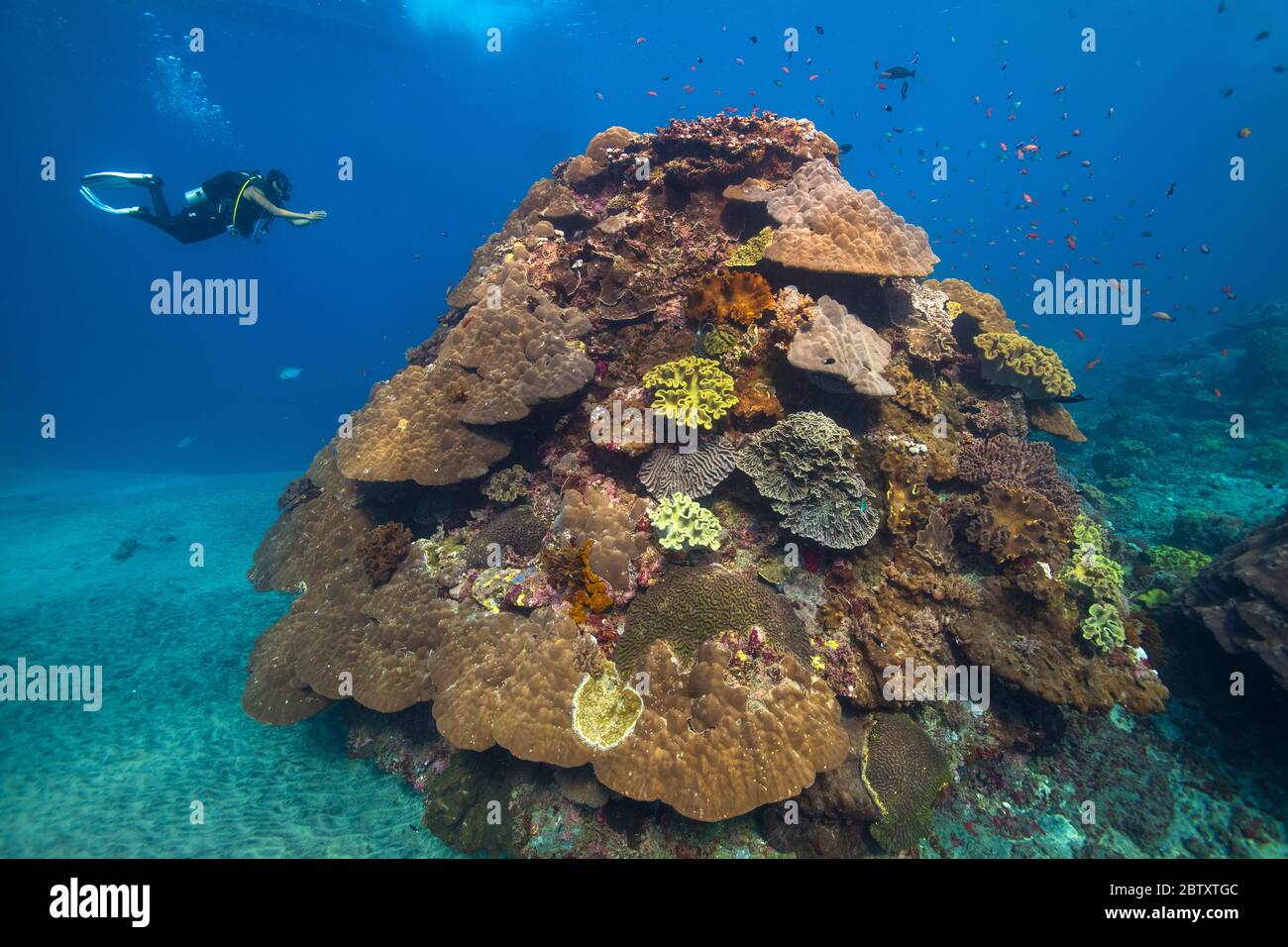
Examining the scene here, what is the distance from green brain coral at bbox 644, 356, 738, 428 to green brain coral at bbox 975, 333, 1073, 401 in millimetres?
5198

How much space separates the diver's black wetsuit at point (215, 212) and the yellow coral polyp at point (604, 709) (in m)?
15.1

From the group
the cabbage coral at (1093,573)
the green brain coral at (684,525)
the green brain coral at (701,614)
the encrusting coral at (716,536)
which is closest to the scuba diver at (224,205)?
the encrusting coral at (716,536)

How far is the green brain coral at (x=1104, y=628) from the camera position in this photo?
22.4 feet

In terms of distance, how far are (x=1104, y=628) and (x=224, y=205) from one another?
70.8 feet

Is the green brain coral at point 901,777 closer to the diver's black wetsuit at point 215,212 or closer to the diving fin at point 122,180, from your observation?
the diver's black wetsuit at point 215,212

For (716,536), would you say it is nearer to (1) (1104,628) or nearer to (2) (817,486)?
(2) (817,486)

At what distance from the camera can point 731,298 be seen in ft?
26.5

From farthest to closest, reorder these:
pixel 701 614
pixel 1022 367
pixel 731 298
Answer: pixel 1022 367
pixel 731 298
pixel 701 614

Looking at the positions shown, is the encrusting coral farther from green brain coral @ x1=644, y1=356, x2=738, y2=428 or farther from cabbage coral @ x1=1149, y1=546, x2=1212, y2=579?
cabbage coral @ x1=1149, y1=546, x2=1212, y2=579

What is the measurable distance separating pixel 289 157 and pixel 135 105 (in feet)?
130

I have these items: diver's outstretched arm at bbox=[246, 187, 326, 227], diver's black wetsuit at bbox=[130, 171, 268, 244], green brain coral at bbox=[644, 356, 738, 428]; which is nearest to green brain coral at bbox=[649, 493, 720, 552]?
green brain coral at bbox=[644, 356, 738, 428]

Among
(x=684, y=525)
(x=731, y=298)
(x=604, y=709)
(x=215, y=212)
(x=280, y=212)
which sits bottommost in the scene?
(x=604, y=709)

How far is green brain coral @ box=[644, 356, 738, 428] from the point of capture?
7.15 m

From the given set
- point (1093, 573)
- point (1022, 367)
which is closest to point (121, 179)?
point (1022, 367)
